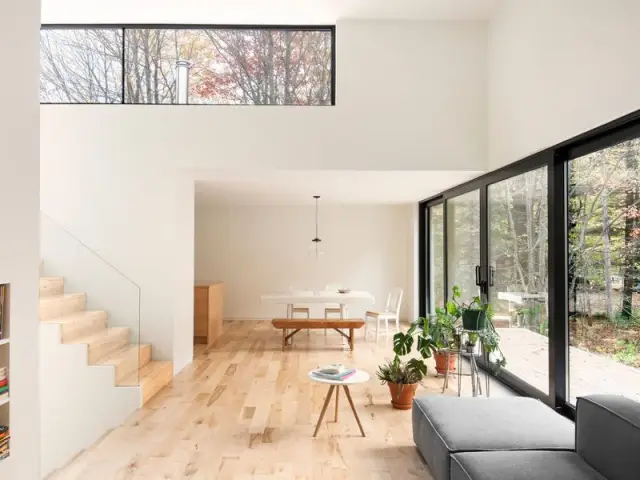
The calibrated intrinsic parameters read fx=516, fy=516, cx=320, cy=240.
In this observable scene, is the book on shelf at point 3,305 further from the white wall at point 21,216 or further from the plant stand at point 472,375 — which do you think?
the plant stand at point 472,375

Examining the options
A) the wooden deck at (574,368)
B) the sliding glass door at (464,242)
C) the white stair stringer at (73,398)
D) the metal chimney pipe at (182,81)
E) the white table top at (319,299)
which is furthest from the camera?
the white table top at (319,299)

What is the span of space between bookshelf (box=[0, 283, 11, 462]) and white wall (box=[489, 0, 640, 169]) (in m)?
3.62

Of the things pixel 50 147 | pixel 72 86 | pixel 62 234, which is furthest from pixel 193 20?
pixel 62 234

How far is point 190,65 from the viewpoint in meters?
5.61

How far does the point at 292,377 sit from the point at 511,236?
2623mm

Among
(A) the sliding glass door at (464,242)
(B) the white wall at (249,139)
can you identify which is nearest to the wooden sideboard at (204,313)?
(B) the white wall at (249,139)

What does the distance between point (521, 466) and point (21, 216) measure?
2859 mm

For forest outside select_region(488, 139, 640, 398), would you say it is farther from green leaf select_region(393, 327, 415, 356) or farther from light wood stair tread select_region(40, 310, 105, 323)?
light wood stair tread select_region(40, 310, 105, 323)

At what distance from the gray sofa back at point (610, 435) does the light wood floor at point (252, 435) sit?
3.22 feet

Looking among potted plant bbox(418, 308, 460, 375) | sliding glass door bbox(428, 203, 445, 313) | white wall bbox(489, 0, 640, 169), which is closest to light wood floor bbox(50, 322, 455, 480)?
potted plant bbox(418, 308, 460, 375)

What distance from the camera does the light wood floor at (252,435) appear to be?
311 cm

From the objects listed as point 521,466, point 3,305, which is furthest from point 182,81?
point 521,466

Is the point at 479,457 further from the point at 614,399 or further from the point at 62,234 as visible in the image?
the point at 62,234

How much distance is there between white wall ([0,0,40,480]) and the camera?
2.76 m
